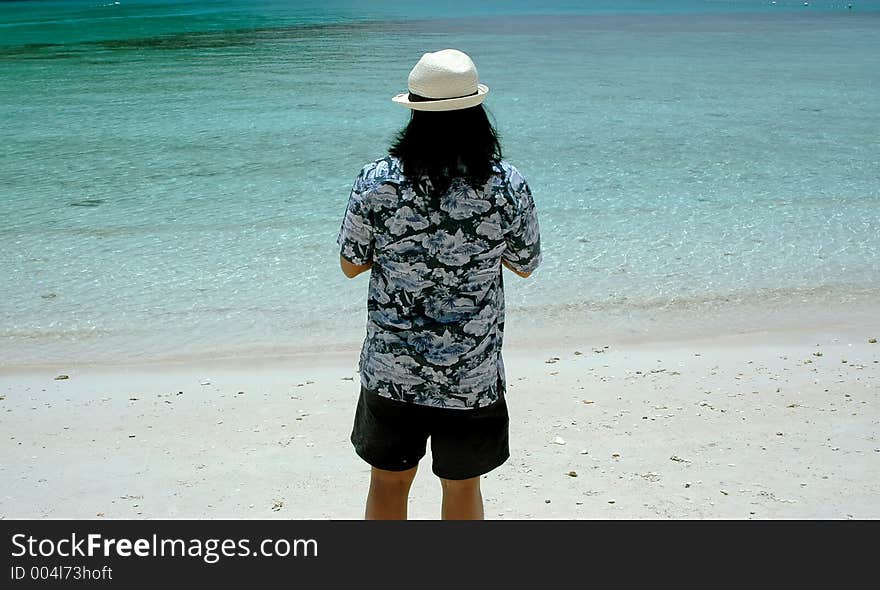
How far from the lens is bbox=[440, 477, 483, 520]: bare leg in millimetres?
2617

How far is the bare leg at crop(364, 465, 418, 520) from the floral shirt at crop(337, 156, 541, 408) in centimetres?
28

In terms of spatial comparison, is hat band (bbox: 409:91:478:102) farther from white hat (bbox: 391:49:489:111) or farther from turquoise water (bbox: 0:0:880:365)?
turquoise water (bbox: 0:0:880:365)

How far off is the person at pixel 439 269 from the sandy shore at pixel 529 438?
891 millimetres

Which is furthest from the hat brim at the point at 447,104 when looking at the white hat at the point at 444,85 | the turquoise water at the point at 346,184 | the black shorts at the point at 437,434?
the turquoise water at the point at 346,184

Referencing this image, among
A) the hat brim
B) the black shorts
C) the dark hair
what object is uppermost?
the hat brim

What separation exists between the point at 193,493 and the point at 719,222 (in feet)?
18.9

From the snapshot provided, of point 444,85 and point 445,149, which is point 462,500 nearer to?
point 445,149

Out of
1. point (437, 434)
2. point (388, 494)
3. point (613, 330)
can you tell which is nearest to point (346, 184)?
point (613, 330)

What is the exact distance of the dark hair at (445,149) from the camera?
2.24m

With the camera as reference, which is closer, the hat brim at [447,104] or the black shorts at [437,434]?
the hat brim at [447,104]

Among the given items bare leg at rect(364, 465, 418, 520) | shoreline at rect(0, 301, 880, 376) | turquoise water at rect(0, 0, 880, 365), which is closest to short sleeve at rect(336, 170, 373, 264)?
bare leg at rect(364, 465, 418, 520)

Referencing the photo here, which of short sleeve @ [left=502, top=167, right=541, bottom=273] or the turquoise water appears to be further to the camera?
the turquoise water

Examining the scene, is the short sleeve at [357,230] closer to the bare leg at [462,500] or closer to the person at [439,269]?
the person at [439,269]

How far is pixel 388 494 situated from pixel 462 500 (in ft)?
0.66
